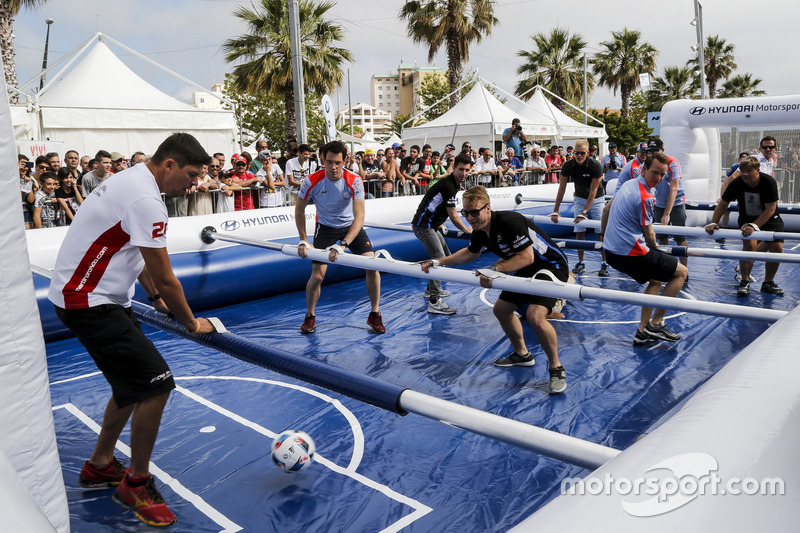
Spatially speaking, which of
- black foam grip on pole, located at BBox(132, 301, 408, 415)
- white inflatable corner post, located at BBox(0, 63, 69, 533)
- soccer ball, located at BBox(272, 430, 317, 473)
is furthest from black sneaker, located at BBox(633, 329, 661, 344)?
white inflatable corner post, located at BBox(0, 63, 69, 533)

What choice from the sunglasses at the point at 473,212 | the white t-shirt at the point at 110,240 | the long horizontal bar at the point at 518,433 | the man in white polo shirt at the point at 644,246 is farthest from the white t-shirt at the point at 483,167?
the long horizontal bar at the point at 518,433

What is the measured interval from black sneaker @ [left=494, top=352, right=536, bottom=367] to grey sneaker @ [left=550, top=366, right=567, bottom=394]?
58 cm

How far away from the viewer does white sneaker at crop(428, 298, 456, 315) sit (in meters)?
7.21

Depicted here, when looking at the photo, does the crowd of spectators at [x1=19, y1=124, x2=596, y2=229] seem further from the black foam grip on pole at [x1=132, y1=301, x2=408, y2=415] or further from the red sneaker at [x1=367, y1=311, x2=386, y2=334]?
the black foam grip on pole at [x1=132, y1=301, x2=408, y2=415]

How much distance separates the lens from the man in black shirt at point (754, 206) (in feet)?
23.9

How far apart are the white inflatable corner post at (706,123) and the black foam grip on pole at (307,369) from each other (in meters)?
11.3

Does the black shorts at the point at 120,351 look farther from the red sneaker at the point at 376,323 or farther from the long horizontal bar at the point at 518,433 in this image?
the red sneaker at the point at 376,323

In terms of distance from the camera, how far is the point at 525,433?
204 cm

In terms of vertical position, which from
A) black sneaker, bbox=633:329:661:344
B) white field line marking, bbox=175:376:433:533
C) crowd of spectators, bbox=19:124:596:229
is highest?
crowd of spectators, bbox=19:124:596:229

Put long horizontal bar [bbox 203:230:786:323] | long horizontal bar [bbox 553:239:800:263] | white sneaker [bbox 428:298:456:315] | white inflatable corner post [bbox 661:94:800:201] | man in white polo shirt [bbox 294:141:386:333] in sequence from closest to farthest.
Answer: long horizontal bar [bbox 203:230:786:323] → long horizontal bar [bbox 553:239:800:263] → man in white polo shirt [bbox 294:141:386:333] → white sneaker [bbox 428:298:456:315] → white inflatable corner post [bbox 661:94:800:201]

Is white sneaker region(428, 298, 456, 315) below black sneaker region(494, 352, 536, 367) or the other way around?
the other way around

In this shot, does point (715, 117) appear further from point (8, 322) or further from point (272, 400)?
point (8, 322)

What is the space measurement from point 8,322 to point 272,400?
3308 millimetres

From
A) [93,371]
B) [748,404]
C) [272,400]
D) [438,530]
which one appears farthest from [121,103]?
[748,404]
